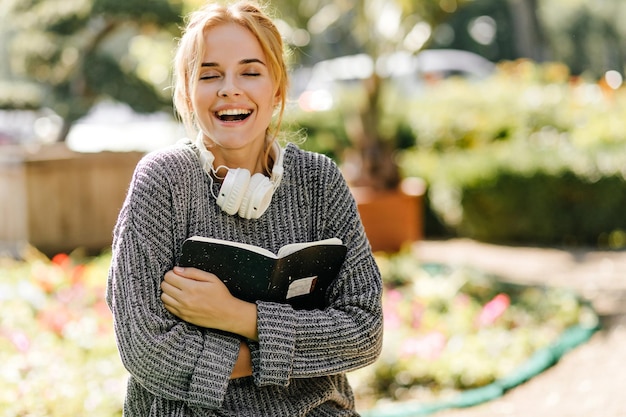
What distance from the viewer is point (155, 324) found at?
6.00 feet

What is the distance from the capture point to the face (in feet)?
6.52

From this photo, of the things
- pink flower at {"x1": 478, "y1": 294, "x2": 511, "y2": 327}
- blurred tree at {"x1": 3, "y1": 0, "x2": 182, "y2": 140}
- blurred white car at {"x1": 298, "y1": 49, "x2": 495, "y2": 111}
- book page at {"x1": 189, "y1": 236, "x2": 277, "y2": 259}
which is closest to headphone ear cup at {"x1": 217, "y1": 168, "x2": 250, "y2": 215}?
book page at {"x1": 189, "y1": 236, "x2": 277, "y2": 259}

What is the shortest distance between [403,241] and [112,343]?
14.0 feet

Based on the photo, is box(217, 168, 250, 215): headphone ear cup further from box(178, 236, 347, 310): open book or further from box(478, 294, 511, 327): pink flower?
box(478, 294, 511, 327): pink flower

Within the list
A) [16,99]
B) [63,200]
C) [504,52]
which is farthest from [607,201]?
[504,52]

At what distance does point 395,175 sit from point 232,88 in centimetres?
674

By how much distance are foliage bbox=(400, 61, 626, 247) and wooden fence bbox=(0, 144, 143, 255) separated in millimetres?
3686

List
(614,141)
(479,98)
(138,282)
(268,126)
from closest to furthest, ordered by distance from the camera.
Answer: (138,282) < (268,126) < (614,141) < (479,98)

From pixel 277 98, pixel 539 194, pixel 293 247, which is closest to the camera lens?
pixel 293 247

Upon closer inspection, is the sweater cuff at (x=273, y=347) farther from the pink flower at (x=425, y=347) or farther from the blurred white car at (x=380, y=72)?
the blurred white car at (x=380, y=72)

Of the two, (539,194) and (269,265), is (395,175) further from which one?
(269,265)

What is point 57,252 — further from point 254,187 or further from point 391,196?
point 254,187

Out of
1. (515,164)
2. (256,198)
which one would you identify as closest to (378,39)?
(515,164)

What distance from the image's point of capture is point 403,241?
8.38 m
